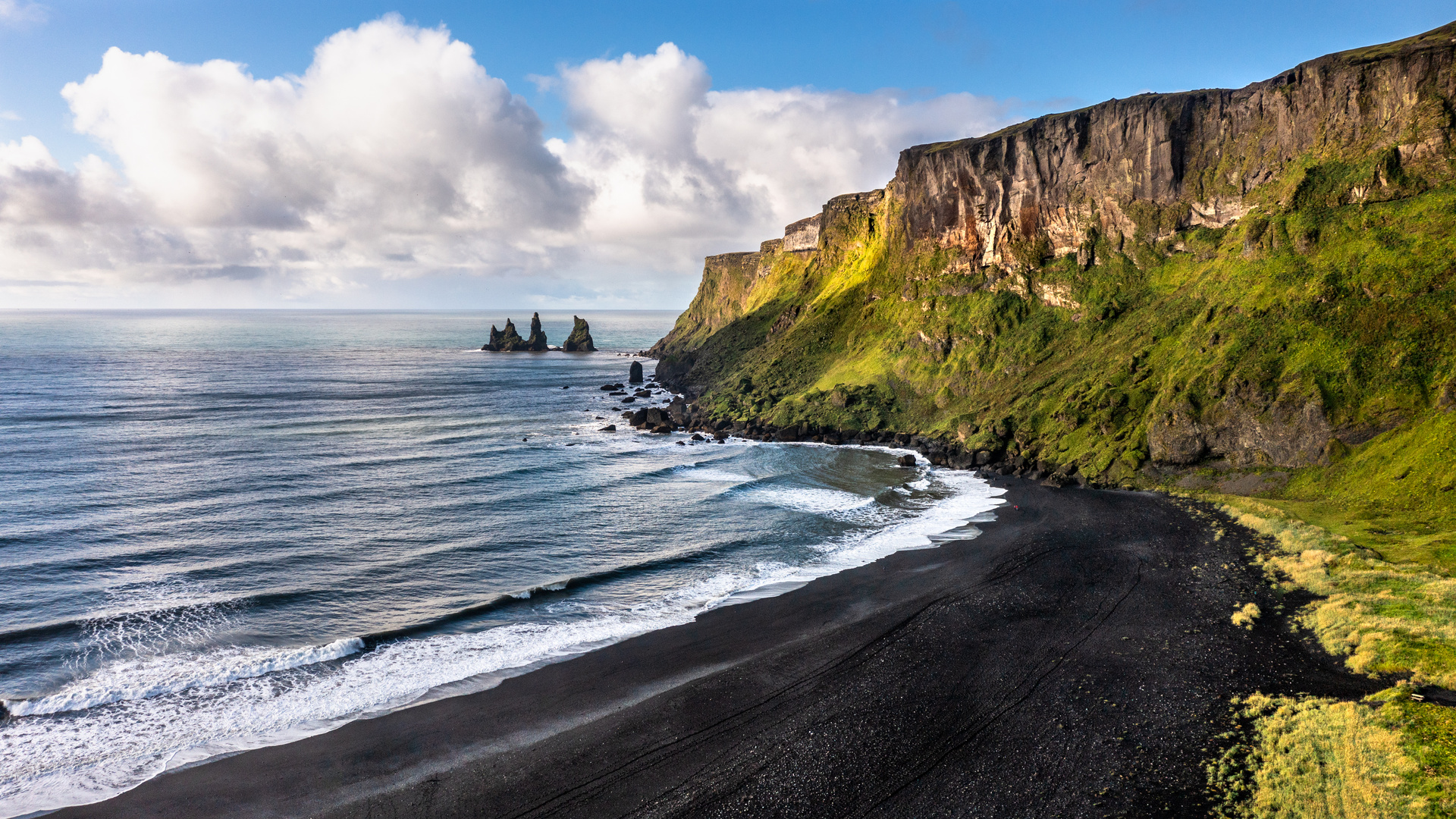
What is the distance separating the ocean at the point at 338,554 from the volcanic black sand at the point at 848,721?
8.31 ft

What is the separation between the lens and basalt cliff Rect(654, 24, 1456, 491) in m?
38.8

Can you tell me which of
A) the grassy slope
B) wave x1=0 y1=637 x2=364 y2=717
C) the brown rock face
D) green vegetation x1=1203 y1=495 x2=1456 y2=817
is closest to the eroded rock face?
the grassy slope

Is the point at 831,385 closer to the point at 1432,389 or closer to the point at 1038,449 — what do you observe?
the point at 1038,449

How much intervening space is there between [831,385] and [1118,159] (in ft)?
118

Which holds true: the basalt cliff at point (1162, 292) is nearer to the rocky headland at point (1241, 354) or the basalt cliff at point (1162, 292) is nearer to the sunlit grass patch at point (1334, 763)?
the rocky headland at point (1241, 354)

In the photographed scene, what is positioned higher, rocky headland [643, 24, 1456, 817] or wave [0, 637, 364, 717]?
rocky headland [643, 24, 1456, 817]

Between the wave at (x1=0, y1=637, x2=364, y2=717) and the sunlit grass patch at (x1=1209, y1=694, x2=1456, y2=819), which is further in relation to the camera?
the wave at (x1=0, y1=637, x2=364, y2=717)

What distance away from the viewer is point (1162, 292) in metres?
56.6

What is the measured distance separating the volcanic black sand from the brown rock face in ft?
131

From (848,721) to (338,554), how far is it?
1118 inches

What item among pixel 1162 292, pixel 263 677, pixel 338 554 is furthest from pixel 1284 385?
pixel 338 554

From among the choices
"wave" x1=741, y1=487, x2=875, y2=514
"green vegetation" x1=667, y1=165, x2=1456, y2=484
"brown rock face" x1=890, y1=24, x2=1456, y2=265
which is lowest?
"wave" x1=741, y1=487, x2=875, y2=514

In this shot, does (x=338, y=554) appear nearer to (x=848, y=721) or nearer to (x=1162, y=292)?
(x=848, y=721)

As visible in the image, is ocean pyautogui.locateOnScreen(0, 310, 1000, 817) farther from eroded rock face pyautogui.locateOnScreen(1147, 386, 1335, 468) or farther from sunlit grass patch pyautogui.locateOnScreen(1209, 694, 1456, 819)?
sunlit grass patch pyautogui.locateOnScreen(1209, 694, 1456, 819)
